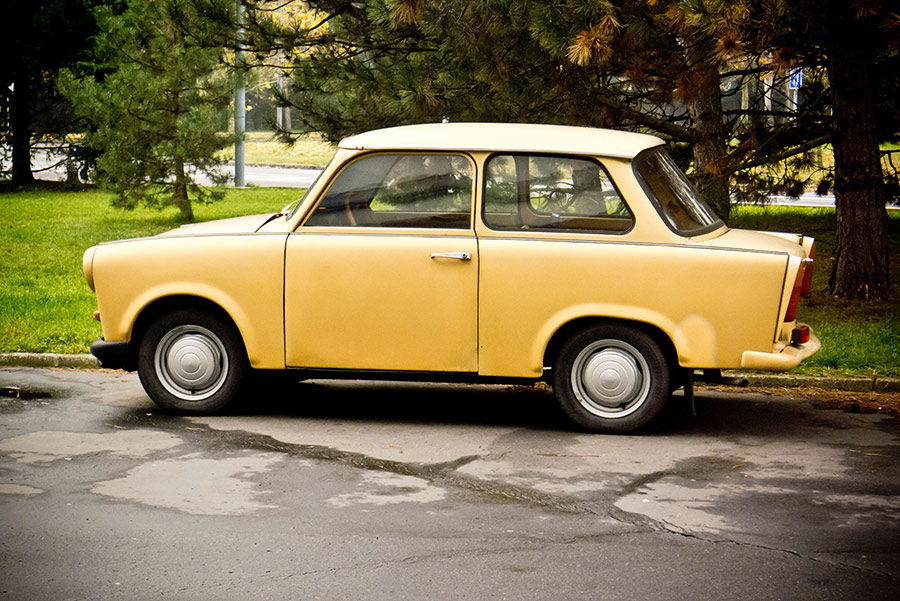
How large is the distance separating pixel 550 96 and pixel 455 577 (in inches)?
293

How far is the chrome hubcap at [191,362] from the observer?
755cm

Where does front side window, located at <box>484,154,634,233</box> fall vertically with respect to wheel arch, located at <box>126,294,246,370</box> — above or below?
above

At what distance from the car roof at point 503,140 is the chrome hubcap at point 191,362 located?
1.47m

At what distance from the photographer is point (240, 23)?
42.2 ft

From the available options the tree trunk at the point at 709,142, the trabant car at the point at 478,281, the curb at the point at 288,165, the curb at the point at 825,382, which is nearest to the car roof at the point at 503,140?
the trabant car at the point at 478,281

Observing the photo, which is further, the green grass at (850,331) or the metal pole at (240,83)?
the metal pole at (240,83)

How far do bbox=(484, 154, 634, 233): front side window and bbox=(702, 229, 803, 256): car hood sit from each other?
58cm

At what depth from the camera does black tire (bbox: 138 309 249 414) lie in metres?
7.50

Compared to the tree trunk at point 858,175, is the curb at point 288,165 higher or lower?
higher

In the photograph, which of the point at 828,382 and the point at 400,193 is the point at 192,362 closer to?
→ the point at 400,193

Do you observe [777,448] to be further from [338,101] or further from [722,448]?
[338,101]

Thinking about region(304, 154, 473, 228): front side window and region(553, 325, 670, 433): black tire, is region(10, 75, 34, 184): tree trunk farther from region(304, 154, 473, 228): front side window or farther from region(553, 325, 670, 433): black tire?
region(553, 325, 670, 433): black tire

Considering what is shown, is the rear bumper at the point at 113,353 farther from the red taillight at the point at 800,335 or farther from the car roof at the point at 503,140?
the red taillight at the point at 800,335

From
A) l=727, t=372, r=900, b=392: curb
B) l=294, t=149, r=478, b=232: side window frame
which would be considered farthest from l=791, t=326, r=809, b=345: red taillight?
l=294, t=149, r=478, b=232: side window frame
